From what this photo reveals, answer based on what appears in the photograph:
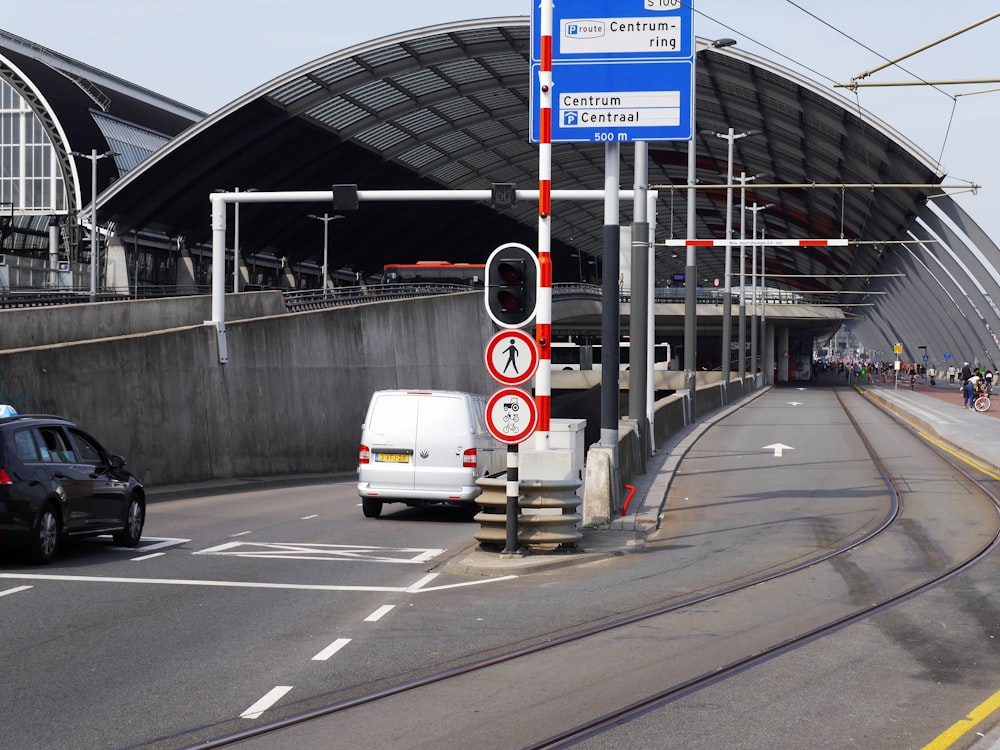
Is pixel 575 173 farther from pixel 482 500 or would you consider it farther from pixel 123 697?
pixel 123 697

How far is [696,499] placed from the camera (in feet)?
66.7

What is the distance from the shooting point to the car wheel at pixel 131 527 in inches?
574

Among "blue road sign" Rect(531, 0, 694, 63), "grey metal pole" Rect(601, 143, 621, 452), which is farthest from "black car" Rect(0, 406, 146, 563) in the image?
"blue road sign" Rect(531, 0, 694, 63)

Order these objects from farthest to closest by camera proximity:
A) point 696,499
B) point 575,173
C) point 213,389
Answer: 1. point 575,173
2. point 213,389
3. point 696,499

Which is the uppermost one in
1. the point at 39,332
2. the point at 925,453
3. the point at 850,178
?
Result: the point at 850,178

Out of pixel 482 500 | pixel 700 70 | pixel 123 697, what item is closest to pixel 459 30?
pixel 700 70

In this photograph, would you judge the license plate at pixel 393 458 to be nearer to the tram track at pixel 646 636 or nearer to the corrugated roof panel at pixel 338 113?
the tram track at pixel 646 636

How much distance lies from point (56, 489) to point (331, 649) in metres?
5.65

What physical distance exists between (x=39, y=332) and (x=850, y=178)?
181 ft

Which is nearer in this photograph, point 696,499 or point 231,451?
point 696,499

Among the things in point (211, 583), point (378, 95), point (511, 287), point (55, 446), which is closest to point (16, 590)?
point (211, 583)

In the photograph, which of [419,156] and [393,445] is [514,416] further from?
[419,156]

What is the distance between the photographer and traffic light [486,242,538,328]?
13.6 m

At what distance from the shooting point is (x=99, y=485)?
46.1ft
